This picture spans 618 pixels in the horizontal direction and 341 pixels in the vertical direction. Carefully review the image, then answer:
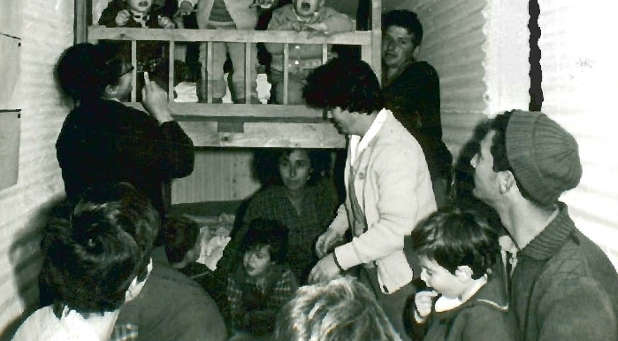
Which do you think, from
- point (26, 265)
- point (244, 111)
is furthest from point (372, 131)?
point (26, 265)

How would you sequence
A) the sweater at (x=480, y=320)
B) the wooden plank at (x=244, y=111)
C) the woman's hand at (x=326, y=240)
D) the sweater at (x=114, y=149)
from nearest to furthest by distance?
1. the sweater at (x=480, y=320)
2. the sweater at (x=114, y=149)
3. the woman's hand at (x=326, y=240)
4. the wooden plank at (x=244, y=111)

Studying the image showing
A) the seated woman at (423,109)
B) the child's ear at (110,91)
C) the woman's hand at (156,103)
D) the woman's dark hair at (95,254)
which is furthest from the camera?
the seated woman at (423,109)

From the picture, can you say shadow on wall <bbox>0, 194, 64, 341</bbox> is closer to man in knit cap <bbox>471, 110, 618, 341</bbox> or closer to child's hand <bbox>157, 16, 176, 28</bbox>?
child's hand <bbox>157, 16, 176, 28</bbox>

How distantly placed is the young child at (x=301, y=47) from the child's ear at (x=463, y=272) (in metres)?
2.70

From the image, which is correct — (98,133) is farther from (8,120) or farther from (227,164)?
(227,164)

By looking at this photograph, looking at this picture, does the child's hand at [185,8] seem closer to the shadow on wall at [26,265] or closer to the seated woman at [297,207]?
the seated woman at [297,207]

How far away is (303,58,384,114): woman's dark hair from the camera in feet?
11.5

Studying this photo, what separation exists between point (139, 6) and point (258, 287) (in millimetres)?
2588

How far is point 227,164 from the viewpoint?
8.56 meters

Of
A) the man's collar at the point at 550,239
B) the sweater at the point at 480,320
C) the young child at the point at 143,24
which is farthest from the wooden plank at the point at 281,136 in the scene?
the man's collar at the point at 550,239

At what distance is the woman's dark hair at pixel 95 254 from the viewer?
1.98 metres

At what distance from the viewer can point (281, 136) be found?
15.8 feet

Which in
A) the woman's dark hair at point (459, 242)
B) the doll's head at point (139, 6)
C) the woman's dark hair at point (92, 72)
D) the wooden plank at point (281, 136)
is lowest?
the woman's dark hair at point (459, 242)

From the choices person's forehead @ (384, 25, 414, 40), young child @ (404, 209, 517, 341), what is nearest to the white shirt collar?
young child @ (404, 209, 517, 341)
